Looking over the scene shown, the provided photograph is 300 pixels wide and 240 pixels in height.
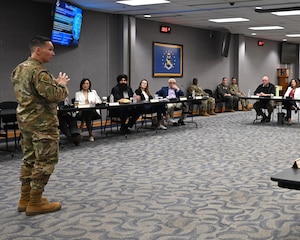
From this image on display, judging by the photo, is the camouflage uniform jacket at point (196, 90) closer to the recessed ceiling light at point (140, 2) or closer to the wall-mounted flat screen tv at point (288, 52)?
the recessed ceiling light at point (140, 2)

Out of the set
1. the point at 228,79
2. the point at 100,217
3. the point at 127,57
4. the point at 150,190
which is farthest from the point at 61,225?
the point at 228,79

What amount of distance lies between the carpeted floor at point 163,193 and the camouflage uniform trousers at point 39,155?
0.36m

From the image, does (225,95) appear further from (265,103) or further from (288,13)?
(288,13)

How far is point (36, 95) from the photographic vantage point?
3621 millimetres

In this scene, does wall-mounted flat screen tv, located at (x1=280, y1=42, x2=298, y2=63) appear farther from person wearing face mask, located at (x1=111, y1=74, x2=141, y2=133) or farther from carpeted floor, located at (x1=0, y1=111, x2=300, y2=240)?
carpeted floor, located at (x1=0, y1=111, x2=300, y2=240)

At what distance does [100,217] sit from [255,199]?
159cm

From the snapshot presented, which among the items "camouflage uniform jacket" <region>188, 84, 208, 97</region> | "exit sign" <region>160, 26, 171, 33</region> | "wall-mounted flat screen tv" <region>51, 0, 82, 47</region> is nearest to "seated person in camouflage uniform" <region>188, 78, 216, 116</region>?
"camouflage uniform jacket" <region>188, 84, 208, 97</region>

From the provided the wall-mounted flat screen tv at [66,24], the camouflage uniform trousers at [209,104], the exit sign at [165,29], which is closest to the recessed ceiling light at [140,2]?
the wall-mounted flat screen tv at [66,24]

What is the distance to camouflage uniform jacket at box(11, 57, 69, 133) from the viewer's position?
356cm

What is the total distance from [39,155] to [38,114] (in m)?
0.35

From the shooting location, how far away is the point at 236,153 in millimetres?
6895

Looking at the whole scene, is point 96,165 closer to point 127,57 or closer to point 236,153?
point 236,153

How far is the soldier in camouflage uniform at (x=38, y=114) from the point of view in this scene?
3.59 m

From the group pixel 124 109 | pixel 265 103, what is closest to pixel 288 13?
pixel 265 103
